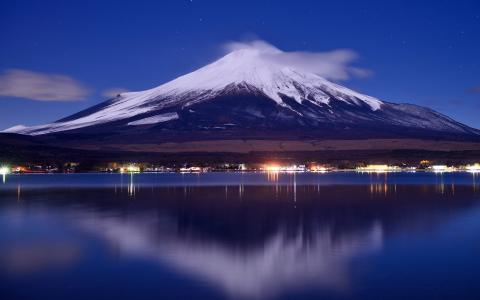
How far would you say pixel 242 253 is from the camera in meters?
18.0

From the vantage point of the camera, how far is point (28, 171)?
125 metres

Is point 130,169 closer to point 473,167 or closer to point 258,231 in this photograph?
point 473,167

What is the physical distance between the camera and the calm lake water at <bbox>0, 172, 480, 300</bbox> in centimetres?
1366

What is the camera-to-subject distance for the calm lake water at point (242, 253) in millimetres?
13664

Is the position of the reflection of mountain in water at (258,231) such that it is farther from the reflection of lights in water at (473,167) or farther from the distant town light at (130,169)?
the reflection of lights in water at (473,167)

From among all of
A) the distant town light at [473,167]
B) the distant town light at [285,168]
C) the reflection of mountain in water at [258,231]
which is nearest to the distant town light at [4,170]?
the distant town light at [285,168]

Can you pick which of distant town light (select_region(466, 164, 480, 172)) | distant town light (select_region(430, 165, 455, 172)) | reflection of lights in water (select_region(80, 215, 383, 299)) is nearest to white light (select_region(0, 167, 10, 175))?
distant town light (select_region(430, 165, 455, 172))

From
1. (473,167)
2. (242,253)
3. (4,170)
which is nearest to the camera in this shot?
(242,253)

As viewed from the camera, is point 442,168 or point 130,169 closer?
point 442,168

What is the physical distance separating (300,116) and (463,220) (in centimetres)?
16867

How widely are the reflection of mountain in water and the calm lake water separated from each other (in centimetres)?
5

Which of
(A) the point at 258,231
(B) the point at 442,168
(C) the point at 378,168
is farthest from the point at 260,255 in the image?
(C) the point at 378,168

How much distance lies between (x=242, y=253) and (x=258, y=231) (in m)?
4.88

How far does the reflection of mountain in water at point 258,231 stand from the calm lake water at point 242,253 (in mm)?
46
